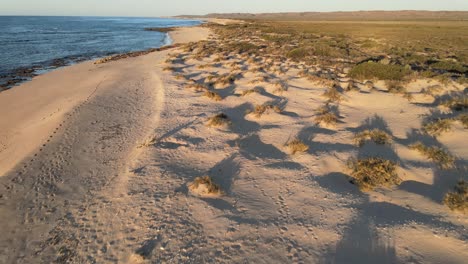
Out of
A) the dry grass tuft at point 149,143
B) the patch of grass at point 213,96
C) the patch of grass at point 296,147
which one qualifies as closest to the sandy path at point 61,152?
the dry grass tuft at point 149,143

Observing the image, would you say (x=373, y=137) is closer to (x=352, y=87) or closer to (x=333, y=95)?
(x=333, y=95)

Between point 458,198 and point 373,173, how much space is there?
1.77 metres

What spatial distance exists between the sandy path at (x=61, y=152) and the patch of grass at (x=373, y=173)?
622 cm

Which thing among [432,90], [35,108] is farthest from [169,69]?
[432,90]

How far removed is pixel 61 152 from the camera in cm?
912

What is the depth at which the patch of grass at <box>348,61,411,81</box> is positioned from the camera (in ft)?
53.9

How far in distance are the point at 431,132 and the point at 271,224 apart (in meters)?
7.66

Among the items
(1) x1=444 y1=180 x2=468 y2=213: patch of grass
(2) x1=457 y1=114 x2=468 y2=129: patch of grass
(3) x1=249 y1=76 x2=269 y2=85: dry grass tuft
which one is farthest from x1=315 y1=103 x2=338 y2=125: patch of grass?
(3) x1=249 y1=76 x2=269 y2=85: dry grass tuft

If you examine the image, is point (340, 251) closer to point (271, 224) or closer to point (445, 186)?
point (271, 224)

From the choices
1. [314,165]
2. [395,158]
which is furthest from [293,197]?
[395,158]

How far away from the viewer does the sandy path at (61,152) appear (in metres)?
6.02

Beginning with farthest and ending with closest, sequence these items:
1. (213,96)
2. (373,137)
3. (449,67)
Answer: (449,67)
(213,96)
(373,137)

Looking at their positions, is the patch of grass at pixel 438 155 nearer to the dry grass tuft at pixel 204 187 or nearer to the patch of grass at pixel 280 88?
the dry grass tuft at pixel 204 187

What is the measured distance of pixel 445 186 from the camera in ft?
21.9
